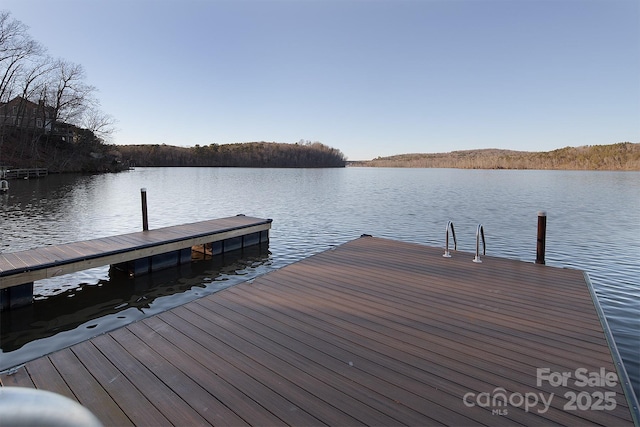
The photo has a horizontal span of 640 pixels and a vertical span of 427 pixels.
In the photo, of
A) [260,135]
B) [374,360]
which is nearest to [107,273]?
[374,360]

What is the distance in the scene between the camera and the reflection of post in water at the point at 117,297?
15.6 feet

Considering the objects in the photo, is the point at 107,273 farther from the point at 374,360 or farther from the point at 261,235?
the point at 374,360

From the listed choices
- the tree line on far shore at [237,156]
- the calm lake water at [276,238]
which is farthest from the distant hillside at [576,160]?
the calm lake water at [276,238]

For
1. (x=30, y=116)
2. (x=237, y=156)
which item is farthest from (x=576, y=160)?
(x=30, y=116)

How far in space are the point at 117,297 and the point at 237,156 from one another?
92.7 m

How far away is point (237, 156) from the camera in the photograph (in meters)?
94.9

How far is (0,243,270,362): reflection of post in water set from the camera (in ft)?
15.6

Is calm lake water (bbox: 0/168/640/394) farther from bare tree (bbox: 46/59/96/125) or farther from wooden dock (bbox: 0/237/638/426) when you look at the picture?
bare tree (bbox: 46/59/96/125)

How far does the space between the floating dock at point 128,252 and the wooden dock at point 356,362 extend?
3.18m

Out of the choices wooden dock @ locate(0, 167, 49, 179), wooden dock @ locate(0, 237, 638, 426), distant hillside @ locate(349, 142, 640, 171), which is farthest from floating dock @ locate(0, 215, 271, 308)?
distant hillside @ locate(349, 142, 640, 171)

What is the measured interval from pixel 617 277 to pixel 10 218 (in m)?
18.1

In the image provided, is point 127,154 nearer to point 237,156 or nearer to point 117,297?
point 237,156

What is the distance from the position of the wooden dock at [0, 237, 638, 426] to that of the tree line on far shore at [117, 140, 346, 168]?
9089cm

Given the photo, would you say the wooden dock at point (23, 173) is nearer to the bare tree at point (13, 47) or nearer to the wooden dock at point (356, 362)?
the bare tree at point (13, 47)
